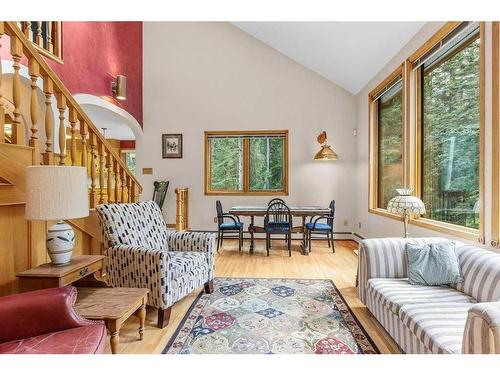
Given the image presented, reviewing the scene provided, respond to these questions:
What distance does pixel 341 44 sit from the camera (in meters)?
4.34

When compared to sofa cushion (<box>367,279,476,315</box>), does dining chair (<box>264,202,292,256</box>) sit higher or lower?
higher

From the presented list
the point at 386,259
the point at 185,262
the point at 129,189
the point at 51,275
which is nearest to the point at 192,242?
the point at 185,262

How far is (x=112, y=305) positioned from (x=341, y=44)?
4421mm

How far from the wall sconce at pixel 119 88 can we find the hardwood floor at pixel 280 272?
3.21 metres

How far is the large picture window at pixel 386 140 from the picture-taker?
4.03m

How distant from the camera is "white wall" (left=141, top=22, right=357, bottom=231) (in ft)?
19.1

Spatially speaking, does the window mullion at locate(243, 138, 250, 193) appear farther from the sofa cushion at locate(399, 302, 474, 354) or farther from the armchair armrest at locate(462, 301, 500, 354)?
the armchair armrest at locate(462, 301, 500, 354)

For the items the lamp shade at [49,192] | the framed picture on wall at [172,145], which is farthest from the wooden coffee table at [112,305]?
the framed picture on wall at [172,145]

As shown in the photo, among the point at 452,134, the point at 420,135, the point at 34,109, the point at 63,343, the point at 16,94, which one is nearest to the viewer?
the point at 63,343

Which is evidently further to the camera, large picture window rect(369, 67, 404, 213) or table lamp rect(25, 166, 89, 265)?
large picture window rect(369, 67, 404, 213)

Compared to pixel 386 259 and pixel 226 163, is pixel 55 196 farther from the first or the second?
pixel 226 163

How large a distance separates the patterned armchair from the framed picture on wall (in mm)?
3168

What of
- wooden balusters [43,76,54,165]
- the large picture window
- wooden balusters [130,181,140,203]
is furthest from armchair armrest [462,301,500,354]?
wooden balusters [130,181,140,203]

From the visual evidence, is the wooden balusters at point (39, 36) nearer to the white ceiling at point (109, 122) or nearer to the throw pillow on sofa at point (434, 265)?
the white ceiling at point (109, 122)
